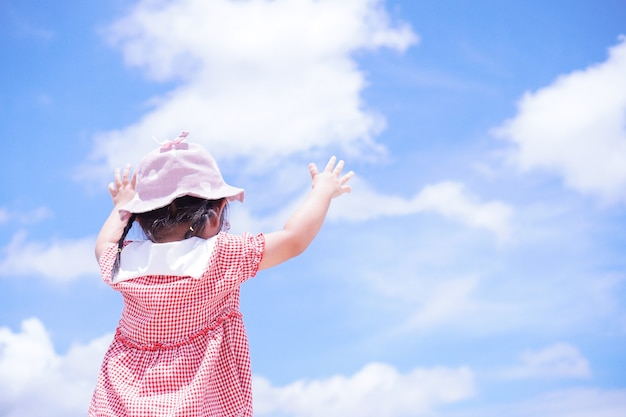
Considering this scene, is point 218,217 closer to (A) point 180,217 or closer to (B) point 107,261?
(A) point 180,217

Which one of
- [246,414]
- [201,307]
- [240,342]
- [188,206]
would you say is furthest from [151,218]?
[246,414]

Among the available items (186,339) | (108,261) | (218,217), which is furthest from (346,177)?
(108,261)

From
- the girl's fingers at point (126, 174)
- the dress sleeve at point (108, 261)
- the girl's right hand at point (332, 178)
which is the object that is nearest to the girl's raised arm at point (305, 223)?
the girl's right hand at point (332, 178)

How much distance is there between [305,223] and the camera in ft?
13.0

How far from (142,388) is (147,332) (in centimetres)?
28

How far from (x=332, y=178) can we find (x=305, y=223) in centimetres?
37

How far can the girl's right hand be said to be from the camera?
418 centimetres

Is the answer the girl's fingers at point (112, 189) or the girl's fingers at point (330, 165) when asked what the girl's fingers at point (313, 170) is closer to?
Result: the girl's fingers at point (330, 165)

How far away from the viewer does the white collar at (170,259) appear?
3.76m

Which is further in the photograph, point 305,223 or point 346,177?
point 346,177

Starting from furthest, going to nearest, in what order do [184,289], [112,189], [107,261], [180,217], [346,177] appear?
[112,189] < [346,177] < [107,261] < [180,217] < [184,289]

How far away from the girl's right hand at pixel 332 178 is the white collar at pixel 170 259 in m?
0.69

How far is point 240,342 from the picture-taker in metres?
3.90

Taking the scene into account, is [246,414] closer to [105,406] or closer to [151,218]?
[105,406]
